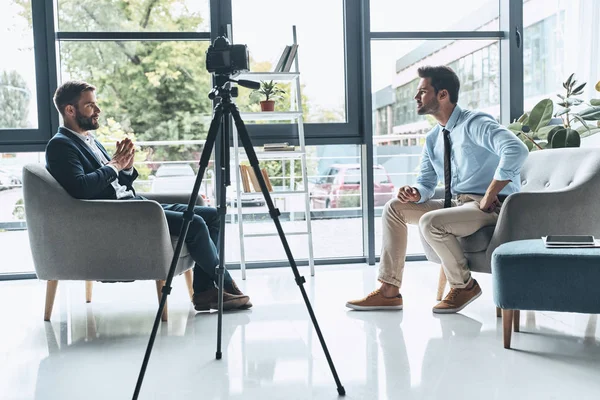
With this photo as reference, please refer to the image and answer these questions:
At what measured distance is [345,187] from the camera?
4.62 m

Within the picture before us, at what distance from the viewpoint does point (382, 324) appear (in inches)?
112

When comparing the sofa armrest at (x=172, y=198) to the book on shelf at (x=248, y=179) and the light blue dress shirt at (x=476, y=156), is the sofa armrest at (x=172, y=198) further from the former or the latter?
the light blue dress shirt at (x=476, y=156)

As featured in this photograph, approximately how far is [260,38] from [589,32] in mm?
2179

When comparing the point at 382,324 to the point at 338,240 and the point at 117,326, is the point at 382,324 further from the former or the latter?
the point at 338,240

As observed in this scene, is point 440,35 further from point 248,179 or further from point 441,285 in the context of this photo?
point 441,285

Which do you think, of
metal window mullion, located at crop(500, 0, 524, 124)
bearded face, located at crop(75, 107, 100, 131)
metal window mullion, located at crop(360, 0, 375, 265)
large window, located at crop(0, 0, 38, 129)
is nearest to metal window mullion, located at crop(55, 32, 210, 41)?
large window, located at crop(0, 0, 38, 129)

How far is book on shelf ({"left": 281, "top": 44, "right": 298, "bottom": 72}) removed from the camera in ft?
13.6

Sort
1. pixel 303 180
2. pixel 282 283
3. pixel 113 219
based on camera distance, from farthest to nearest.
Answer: pixel 303 180
pixel 282 283
pixel 113 219

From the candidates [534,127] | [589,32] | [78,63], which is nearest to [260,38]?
[78,63]

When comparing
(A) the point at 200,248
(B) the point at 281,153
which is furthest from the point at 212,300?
(B) the point at 281,153

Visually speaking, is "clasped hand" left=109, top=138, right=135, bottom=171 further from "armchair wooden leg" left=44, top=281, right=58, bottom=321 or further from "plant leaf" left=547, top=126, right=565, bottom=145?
"plant leaf" left=547, top=126, right=565, bottom=145

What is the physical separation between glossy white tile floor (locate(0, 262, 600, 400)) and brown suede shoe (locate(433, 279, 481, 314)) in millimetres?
61

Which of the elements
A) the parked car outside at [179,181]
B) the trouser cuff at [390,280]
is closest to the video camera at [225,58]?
the trouser cuff at [390,280]

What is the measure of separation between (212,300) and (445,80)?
1.56 meters
